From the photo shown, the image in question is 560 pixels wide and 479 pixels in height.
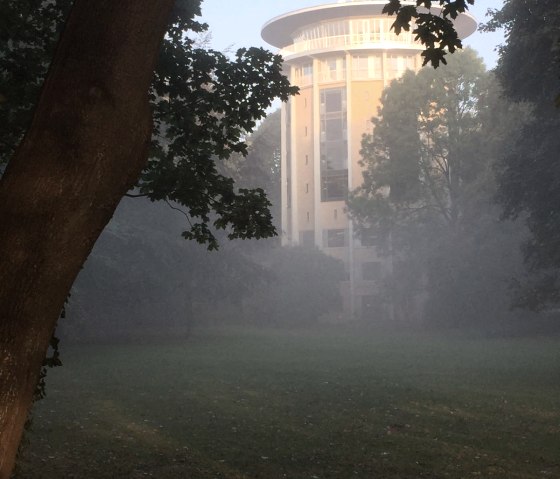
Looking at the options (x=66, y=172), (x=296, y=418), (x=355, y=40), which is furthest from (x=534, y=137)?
(x=355, y=40)

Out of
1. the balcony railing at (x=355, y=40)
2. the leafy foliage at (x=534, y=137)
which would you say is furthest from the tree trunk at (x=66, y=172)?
the balcony railing at (x=355, y=40)

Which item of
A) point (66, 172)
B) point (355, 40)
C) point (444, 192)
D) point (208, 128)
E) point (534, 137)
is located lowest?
point (66, 172)

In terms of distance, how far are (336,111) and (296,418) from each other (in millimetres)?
68004

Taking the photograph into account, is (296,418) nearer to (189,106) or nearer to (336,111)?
(189,106)

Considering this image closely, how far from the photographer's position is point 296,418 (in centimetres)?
1681

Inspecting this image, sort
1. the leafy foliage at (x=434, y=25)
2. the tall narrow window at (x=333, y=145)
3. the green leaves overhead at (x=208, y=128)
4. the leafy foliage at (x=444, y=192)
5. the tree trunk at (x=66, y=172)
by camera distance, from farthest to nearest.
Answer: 1. the tall narrow window at (x=333, y=145)
2. the leafy foliage at (x=444, y=192)
3. the green leaves overhead at (x=208, y=128)
4. the leafy foliage at (x=434, y=25)
5. the tree trunk at (x=66, y=172)

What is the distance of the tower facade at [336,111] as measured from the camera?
3125 inches

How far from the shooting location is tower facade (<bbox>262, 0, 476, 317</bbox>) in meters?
79.4

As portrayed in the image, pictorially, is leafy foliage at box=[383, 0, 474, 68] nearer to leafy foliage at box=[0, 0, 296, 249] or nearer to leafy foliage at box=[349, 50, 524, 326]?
leafy foliage at box=[0, 0, 296, 249]

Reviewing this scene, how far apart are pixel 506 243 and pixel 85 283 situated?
2582 cm

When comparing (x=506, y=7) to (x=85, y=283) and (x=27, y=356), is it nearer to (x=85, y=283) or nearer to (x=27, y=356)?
(x=85, y=283)

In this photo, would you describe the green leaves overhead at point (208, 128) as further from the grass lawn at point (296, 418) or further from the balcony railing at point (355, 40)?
the balcony railing at point (355, 40)

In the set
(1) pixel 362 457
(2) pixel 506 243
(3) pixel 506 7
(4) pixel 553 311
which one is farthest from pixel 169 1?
(4) pixel 553 311

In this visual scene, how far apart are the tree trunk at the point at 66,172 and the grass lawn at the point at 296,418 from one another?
24.5 ft
